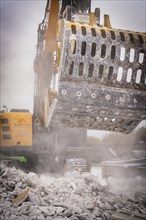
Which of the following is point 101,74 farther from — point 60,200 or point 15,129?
point 15,129

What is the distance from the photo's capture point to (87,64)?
1538 millimetres

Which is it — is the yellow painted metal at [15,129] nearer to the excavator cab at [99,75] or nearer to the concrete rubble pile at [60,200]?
the concrete rubble pile at [60,200]

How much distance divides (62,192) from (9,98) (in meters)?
1.59

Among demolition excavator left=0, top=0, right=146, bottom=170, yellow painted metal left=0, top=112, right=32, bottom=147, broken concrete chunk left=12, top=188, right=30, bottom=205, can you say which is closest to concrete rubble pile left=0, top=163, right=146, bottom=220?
broken concrete chunk left=12, top=188, right=30, bottom=205

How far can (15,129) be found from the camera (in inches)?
161

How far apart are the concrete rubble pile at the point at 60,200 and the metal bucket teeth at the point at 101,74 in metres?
1.16

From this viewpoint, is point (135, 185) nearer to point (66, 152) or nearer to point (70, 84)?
point (66, 152)

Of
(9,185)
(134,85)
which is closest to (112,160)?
(9,185)

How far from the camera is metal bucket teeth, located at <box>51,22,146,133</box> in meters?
1.52

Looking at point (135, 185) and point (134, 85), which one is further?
point (135, 185)

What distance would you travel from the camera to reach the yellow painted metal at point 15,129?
410 cm

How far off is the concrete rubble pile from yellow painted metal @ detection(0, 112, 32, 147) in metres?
0.61

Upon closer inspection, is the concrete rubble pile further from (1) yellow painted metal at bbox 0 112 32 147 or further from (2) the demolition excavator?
(2) the demolition excavator

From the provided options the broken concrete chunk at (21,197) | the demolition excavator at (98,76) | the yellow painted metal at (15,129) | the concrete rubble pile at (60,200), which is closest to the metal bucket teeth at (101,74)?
the demolition excavator at (98,76)
